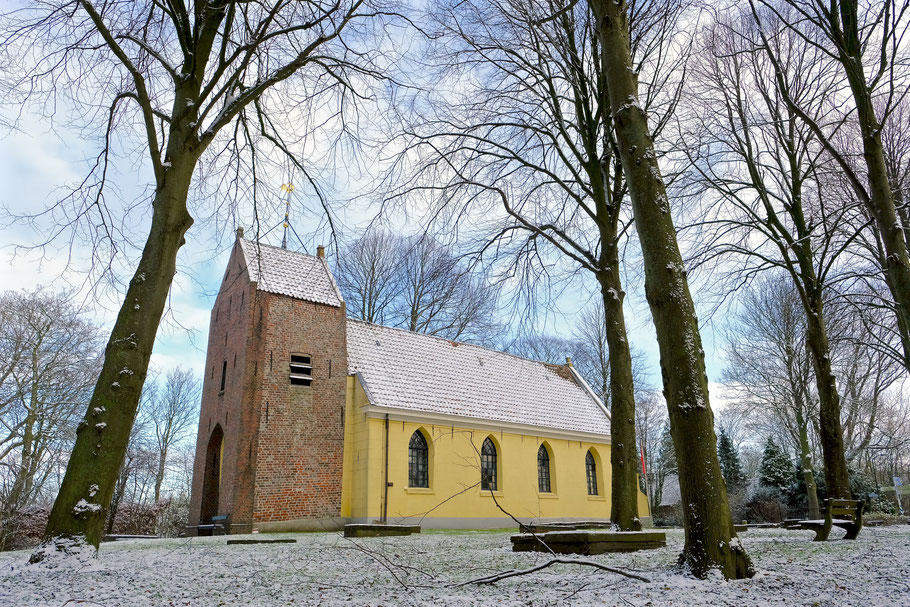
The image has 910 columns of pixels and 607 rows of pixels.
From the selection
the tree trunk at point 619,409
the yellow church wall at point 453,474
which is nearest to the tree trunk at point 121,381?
the tree trunk at point 619,409

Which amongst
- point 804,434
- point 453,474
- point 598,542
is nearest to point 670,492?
point 804,434

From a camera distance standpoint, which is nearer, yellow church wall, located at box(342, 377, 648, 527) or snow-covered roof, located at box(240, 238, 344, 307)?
yellow church wall, located at box(342, 377, 648, 527)

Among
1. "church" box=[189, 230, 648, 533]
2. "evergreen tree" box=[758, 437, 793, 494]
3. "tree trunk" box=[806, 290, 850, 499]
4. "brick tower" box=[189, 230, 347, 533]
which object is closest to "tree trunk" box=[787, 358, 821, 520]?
"evergreen tree" box=[758, 437, 793, 494]

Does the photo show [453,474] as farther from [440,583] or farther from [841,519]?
[440,583]

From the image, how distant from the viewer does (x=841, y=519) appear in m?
8.46

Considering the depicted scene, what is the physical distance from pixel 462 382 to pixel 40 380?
1510cm

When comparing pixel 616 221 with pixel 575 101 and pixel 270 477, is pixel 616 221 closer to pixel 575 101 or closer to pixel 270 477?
pixel 575 101

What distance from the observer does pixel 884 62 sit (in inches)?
338

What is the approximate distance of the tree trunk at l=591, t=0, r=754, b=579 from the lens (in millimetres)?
4410

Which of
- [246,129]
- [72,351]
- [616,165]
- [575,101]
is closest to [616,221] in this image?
[616,165]

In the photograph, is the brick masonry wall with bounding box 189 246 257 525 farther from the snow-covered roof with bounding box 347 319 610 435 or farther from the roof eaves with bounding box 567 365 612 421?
the roof eaves with bounding box 567 365 612 421

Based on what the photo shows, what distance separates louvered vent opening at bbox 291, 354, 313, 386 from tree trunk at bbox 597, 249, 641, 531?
10.8 metres

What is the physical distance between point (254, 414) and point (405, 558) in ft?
37.8

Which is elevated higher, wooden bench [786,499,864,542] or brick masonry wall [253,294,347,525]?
brick masonry wall [253,294,347,525]
